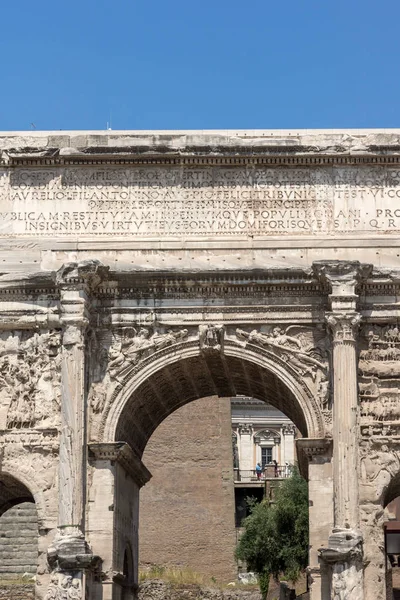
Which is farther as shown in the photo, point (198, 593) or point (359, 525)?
point (198, 593)

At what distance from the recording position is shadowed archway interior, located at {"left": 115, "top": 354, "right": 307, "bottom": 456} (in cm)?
2122

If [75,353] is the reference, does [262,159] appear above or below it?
above

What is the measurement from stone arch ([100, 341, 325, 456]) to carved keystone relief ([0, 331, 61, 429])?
0.91m

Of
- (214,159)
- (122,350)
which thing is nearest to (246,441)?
(214,159)

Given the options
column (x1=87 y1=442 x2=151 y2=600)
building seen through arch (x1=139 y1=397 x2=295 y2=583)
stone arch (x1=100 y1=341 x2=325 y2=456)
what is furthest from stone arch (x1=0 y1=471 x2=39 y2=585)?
column (x1=87 y1=442 x2=151 y2=600)

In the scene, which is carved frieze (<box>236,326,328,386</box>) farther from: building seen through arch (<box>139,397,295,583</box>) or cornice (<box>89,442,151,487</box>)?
building seen through arch (<box>139,397,295,583</box>)

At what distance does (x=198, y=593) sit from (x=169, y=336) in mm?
19297

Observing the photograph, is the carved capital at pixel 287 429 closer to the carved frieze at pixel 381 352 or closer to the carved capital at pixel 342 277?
the carved frieze at pixel 381 352

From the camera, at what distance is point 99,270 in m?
20.4

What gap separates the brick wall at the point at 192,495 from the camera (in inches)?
1719

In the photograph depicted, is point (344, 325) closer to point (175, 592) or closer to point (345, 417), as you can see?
point (345, 417)

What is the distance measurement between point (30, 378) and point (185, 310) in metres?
2.58

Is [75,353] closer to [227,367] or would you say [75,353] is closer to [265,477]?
[227,367]

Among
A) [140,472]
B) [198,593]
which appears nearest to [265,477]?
[198,593]
